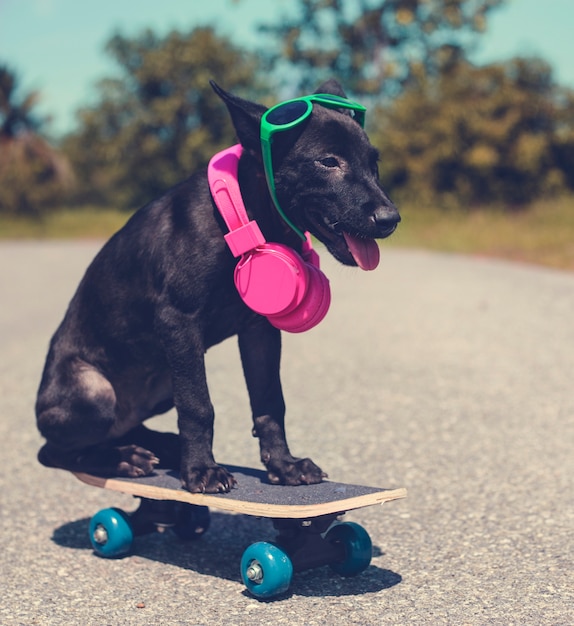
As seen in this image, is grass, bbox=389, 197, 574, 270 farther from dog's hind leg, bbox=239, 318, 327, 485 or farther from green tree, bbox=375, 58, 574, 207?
dog's hind leg, bbox=239, 318, 327, 485

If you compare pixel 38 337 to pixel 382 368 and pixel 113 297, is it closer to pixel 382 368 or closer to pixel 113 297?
pixel 382 368

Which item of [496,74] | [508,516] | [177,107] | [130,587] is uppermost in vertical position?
[177,107]

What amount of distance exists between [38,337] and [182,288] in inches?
272

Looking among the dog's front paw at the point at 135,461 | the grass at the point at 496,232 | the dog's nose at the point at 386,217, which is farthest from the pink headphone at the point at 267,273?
the grass at the point at 496,232

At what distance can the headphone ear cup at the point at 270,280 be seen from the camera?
11.9ft

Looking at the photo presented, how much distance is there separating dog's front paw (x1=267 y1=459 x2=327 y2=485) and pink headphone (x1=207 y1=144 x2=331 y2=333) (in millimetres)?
587

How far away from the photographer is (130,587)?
3.88m

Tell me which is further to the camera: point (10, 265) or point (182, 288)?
point (10, 265)

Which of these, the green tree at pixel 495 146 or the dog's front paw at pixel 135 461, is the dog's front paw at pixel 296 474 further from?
the green tree at pixel 495 146

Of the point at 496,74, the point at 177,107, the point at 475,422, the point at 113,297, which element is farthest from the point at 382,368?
the point at 177,107

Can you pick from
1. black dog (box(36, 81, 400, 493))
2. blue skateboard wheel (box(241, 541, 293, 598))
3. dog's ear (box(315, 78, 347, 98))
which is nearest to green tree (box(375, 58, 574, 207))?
dog's ear (box(315, 78, 347, 98))

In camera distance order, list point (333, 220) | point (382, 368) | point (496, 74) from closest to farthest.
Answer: point (333, 220)
point (382, 368)
point (496, 74)

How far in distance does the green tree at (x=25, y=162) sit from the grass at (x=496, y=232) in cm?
741

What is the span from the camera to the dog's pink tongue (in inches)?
141
